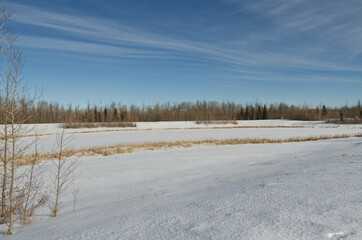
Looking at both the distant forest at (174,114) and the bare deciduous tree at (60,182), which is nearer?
the bare deciduous tree at (60,182)

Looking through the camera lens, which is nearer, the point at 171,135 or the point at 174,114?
the point at 171,135

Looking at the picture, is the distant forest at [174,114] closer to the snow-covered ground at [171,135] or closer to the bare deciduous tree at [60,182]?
the snow-covered ground at [171,135]

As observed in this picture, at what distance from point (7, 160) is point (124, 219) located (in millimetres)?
3112

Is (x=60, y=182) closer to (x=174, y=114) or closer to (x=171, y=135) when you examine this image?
(x=171, y=135)

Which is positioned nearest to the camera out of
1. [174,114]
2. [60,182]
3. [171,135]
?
[60,182]

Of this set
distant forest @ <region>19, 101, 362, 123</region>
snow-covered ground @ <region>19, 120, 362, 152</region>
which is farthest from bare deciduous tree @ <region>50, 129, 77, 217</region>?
distant forest @ <region>19, 101, 362, 123</region>

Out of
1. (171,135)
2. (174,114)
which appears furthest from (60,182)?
(174,114)

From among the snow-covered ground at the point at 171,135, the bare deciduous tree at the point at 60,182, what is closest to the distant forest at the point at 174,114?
the snow-covered ground at the point at 171,135

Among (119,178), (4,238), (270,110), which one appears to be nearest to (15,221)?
(4,238)

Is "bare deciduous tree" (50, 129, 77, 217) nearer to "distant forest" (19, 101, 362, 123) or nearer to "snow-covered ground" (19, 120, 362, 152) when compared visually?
"snow-covered ground" (19, 120, 362, 152)

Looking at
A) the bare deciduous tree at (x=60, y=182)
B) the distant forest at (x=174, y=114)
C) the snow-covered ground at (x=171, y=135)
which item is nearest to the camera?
the bare deciduous tree at (x=60, y=182)

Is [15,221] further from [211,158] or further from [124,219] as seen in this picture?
[211,158]

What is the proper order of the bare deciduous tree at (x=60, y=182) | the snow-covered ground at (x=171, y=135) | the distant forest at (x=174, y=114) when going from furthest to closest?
the distant forest at (x=174, y=114) → the snow-covered ground at (x=171, y=135) → the bare deciduous tree at (x=60, y=182)

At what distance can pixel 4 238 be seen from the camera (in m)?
3.81
